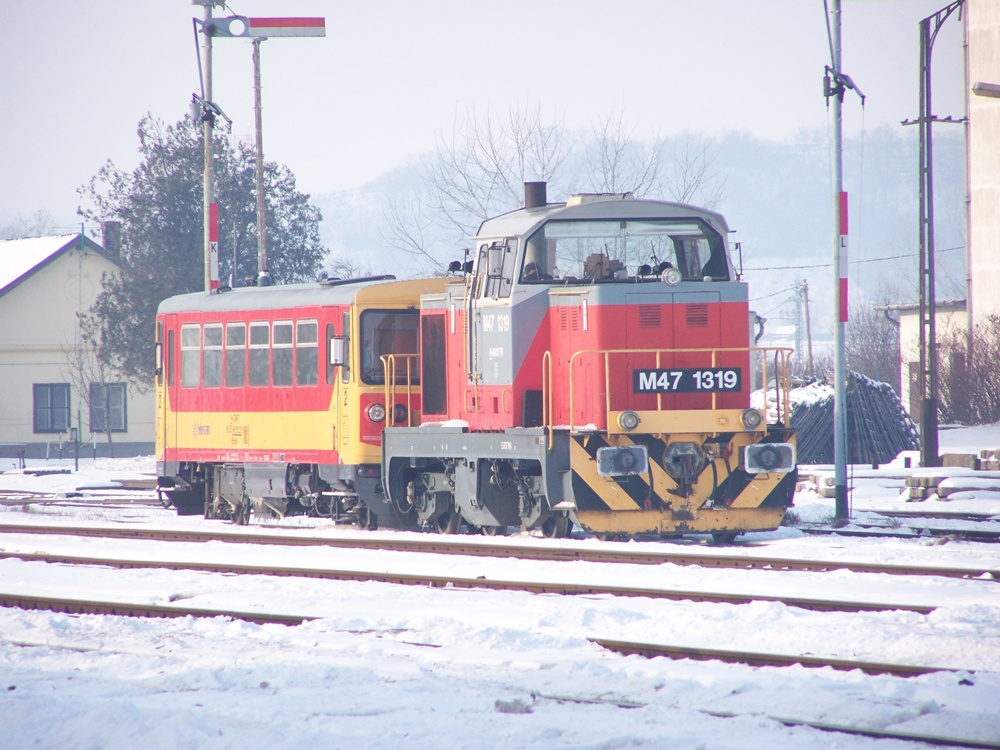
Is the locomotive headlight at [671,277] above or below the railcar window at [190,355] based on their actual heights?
above

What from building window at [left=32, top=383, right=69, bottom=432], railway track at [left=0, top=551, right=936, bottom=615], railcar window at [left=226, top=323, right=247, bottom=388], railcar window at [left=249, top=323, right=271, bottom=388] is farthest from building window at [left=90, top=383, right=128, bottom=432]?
railway track at [left=0, top=551, right=936, bottom=615]

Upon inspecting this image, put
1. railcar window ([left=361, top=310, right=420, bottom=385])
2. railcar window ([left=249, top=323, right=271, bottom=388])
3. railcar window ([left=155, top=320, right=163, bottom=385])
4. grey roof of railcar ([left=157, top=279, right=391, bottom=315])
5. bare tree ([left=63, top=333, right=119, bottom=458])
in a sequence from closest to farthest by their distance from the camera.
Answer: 1. railcar window ([left=361, top=310, right=420, bottom=385])
2. grey roof of railcar ([left=157, top=279, right=391, bottom=315])
3. railcar window ([left=249, top=323, right=271, bottom=388])
4. railcar window ([left=155, top=320, right=163, bottom=385])
5. bare tree ([left=63, top=333, right=119, bottom=458])

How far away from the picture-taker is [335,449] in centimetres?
1511

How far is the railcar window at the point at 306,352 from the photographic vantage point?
50.9ft

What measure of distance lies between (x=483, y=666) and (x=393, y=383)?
8.30 m

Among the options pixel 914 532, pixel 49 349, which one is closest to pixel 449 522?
pixel 914 532

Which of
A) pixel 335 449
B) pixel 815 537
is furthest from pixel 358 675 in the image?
pixel 335 449

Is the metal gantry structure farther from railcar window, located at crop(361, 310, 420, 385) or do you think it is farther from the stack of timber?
the stack of timber

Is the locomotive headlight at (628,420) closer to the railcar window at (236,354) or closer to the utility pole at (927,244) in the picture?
the railcar window at (236,354)

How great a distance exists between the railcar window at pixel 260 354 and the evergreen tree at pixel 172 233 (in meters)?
25.4

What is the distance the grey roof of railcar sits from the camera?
1521cm

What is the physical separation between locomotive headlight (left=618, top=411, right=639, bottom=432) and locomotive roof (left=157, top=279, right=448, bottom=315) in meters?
3.93

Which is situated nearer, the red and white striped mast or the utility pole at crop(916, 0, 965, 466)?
the red and white striped mast

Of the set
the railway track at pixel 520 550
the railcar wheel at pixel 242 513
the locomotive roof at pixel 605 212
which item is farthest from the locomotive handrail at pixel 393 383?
the railcar wheel at pixel 242 513
